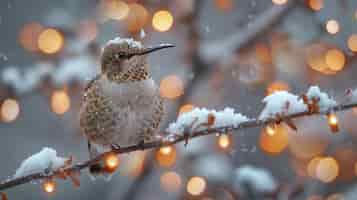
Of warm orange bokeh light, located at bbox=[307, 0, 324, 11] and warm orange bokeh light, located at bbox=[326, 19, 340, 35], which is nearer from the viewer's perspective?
warm orange bokeh light, located at bbox=[326, 19, 340, 35]

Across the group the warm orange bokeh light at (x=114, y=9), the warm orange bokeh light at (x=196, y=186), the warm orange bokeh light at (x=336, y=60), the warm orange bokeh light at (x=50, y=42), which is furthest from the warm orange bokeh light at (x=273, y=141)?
the warm orange bokeh light at (x=50, y=42)

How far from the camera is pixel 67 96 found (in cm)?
258

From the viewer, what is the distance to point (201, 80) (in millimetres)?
2529

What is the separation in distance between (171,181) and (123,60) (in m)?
2.06

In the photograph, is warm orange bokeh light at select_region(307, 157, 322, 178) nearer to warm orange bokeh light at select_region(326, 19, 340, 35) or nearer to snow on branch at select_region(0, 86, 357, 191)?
warm orange bokeh light at select_region(326, 19, 340, 35)

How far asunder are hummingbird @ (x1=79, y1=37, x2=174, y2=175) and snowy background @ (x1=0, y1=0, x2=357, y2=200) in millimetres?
809

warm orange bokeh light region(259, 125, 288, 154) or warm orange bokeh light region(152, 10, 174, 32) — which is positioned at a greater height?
warm orange bokeh light region(152, 10, 174, 32)

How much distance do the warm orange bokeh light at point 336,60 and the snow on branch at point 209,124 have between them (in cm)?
147

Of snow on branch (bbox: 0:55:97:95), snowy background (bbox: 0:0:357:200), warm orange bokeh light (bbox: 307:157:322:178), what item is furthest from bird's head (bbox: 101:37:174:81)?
warm orange bokeh light (bbox: 307:157:322:178)

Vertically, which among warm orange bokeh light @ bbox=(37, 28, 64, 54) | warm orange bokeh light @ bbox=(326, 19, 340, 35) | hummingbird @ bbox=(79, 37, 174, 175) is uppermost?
warm orange bokeh light @ bbox=(37, 28, 64, 54)

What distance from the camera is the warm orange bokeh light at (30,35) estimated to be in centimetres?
289

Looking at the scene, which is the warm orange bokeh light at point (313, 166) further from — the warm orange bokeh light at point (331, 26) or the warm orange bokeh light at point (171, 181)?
the warm orange bokeh light at point (331, 26)

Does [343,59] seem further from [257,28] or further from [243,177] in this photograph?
[243,177]

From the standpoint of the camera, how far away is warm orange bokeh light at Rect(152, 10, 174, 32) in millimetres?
2191
